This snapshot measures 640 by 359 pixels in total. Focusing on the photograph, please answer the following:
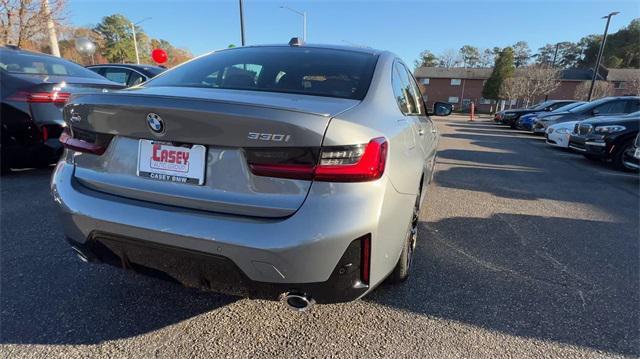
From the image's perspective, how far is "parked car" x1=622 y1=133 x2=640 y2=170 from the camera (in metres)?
6.02

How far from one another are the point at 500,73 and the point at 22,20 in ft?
177

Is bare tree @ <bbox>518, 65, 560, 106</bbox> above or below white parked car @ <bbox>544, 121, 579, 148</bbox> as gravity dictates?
above

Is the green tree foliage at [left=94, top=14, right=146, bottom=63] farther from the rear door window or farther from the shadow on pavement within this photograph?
the shadow on pavement

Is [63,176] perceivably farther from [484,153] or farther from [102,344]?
[484,153]

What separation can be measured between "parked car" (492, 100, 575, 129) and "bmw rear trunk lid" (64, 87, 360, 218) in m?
20.4

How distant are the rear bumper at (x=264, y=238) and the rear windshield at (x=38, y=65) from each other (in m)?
3.99

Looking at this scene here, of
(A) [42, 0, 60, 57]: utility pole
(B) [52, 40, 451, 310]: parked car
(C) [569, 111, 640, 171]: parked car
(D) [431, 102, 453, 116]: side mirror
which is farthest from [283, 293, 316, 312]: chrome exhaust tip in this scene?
(A) [42, 0, 60, 57]: utility pole

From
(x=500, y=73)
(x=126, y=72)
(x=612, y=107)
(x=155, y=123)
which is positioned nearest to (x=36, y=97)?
(x=155, y=123)

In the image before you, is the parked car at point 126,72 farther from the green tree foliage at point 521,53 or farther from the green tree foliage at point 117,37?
the green tree foliage at point 521,53

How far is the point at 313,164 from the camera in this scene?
1.48 metres

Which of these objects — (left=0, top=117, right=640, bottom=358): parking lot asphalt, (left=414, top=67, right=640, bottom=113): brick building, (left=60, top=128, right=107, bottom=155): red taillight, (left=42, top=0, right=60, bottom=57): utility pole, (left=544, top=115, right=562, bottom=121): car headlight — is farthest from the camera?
(left=414, top=67, right=640, bottom=113): brick building

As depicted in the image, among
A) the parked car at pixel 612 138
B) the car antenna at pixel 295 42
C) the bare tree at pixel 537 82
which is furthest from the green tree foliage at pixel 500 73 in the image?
the car antenna at pixel 295 42

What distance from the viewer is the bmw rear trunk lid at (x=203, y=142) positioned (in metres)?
1.48

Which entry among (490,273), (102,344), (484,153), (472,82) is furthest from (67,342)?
(472,82)
